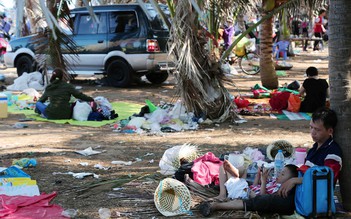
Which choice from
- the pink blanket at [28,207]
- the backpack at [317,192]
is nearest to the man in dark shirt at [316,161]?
the backpack at [317,192]

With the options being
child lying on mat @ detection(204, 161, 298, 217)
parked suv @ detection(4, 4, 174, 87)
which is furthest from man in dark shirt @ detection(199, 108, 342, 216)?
parked suv @ detection(4, 4, 174, 87)

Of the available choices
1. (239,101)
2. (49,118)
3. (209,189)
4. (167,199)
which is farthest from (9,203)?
(239,101)

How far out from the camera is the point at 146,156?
7977 millimetres

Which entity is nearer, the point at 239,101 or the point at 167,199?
the point at 167,199

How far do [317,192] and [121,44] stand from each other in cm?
1127

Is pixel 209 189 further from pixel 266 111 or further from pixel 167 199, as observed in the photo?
pixel 266 111

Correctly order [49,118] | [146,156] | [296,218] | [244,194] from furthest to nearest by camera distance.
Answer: [49,118], [146,156], [244,194], [296,218]

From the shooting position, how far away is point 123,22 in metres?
15.6

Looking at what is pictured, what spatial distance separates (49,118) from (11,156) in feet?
11.4

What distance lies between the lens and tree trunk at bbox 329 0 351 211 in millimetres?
5079

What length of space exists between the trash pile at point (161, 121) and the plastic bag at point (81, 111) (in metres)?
0.89

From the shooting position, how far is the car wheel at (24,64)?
17234 mm

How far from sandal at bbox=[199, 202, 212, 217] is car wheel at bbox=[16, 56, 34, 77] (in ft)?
42.3

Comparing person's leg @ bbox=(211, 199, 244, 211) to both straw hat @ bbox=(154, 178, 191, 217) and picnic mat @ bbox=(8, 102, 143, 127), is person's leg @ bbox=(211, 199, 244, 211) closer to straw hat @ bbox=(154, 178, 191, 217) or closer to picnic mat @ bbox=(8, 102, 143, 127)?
straw hat @ bbox=(154, 178, 191, 217)
